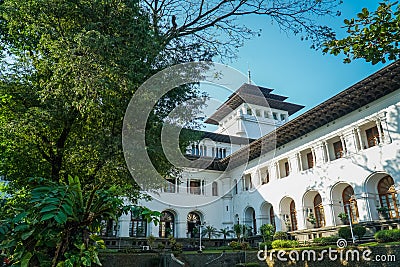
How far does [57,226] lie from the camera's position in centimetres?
464

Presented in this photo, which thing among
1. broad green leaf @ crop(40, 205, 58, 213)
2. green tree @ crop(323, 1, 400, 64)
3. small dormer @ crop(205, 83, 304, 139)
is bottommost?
broad green leaf @ crop(40, 205, 58, 213)

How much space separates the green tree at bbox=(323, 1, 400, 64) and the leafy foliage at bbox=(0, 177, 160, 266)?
366 cm

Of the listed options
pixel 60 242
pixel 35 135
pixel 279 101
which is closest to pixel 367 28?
pixel 60 242

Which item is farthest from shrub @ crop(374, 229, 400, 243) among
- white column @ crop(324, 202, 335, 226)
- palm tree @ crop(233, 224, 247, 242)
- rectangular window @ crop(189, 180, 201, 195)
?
rectangular window @ crop(189, 180, 201, 195)

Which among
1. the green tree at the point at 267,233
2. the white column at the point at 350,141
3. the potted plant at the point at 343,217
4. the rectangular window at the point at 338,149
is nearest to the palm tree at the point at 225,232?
the green tree at the point at 267,233

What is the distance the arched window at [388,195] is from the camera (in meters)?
16.7

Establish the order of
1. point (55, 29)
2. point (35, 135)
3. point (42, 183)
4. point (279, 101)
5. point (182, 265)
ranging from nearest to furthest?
point (42, 183) < point (55, 29) < point (35, 135) < point (182, 265) < point (279, 101)

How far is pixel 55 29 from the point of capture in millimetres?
9031

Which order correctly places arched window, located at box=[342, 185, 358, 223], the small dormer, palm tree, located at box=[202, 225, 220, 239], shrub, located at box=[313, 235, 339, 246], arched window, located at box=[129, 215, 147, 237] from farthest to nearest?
the small dormer, palm tree, located at box=[202, 225, 220, 239], arched window, located at box=[129, 215, 147, 237], arched window, located at box=[342, 185, 358, 223], shrub, located at box=[313, 235, 339, 246]

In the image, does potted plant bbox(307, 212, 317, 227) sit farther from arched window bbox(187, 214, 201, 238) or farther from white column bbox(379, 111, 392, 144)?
arched window bbox(187, 214, 201, 238)

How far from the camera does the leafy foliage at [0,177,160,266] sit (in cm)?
441

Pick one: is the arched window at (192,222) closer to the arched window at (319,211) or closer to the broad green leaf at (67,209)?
the arched window at (319,211)

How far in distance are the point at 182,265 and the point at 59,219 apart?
1119cm

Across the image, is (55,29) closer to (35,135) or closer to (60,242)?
(35,135)
